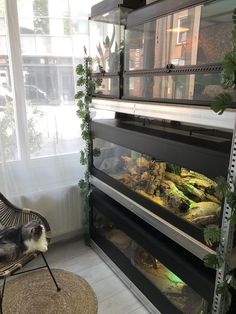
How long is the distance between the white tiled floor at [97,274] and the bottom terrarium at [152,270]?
0.20 m

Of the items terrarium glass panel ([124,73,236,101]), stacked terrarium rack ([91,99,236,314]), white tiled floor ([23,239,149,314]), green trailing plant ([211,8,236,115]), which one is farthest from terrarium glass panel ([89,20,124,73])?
white tiled floor ([23,239,149,314])

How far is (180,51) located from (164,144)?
41 cm

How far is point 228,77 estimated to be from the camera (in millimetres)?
800

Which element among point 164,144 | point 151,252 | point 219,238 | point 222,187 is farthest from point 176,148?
point 151,252

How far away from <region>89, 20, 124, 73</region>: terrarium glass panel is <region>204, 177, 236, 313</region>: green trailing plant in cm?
98

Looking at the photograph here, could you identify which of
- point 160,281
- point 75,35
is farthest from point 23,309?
point 75,35

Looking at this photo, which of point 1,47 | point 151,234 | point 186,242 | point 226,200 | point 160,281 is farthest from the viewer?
point 1,47

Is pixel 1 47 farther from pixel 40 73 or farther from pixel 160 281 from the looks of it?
pixel 160 281

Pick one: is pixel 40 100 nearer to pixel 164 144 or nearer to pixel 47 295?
pixel 164 144

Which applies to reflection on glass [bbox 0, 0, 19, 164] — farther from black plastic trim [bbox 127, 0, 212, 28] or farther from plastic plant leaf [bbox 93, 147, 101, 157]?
black plastic trim [bbox 127, 0, 212, 28]

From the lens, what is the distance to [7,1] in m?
1.61

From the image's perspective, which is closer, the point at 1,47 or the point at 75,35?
the point at 1,47

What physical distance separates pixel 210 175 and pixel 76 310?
127 centimetres

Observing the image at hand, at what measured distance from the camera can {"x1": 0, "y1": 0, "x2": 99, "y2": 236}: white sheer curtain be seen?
171 cm
